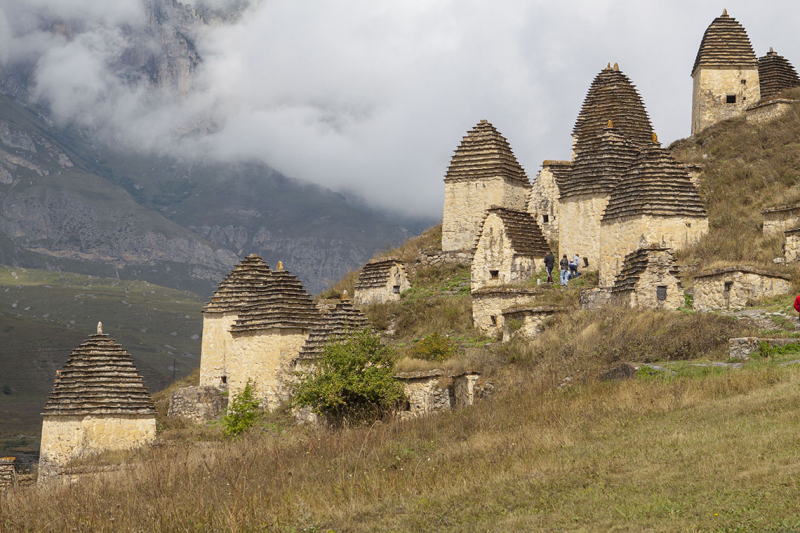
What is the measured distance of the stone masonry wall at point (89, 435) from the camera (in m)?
27.2

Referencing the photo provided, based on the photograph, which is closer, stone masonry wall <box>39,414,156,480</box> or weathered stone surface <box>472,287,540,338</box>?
stone masonry wall <box>39,414,156,480</box>

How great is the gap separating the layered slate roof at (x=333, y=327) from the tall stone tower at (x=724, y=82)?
26386 millimetres

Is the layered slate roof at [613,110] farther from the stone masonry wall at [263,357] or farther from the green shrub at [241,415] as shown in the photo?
the green shrub at [241,415]

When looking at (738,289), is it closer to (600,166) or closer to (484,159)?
(600,166)

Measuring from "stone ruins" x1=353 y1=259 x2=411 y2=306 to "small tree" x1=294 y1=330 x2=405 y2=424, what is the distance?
43.4ft

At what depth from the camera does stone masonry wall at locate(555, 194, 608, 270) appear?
35.8 m

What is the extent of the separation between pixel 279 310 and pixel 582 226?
36.6 feet

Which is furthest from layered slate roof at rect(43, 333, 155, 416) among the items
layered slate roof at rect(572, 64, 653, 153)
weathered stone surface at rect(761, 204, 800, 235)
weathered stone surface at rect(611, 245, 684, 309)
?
layered slate roof at rect(572, 64, 653, 153)

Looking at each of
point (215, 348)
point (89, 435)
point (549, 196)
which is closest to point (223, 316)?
point (215, 348)

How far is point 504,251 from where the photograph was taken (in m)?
36.0

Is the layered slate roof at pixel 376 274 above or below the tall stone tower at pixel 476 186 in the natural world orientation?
below

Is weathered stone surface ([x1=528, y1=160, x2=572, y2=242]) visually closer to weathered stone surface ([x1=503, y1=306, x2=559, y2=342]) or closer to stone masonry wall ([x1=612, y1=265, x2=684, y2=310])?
weathered stone surface ([x1=503, y1=306, x2=559, y2=342])

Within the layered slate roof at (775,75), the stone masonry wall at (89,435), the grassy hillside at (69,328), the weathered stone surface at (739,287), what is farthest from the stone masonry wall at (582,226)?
the grassy hillside at (69,328)

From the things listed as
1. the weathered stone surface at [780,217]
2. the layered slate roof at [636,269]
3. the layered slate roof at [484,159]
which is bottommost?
the layered slate roof at [636,269]
